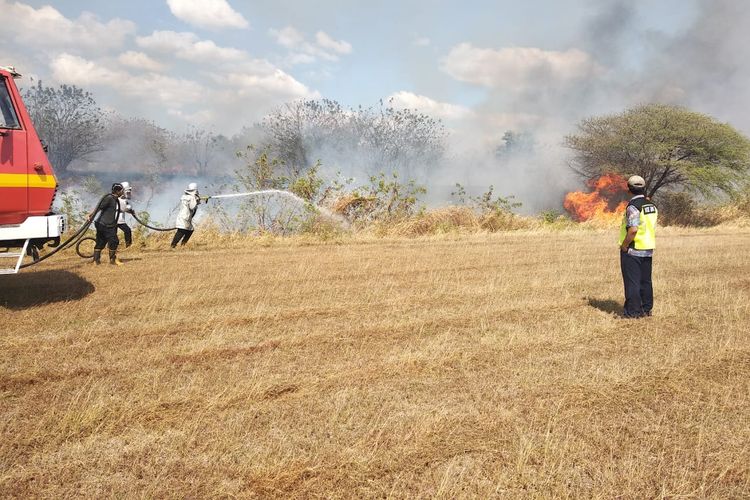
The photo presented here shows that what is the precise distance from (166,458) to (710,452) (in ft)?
11.4

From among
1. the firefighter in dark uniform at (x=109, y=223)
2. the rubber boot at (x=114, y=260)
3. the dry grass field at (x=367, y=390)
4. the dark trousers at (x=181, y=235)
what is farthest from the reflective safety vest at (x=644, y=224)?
the dark trousers at (x=181, y=235)

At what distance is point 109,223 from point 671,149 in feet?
76.4

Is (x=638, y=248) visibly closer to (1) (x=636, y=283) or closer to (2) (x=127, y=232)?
(1) (x=636, y=283)

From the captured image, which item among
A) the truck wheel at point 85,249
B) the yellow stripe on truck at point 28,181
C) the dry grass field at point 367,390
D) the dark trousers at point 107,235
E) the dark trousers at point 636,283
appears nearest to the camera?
the dry grass field at point 367,390

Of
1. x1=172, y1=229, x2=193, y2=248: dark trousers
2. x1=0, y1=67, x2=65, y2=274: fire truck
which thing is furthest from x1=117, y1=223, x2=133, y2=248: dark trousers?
x1=0, y1=67, x2=65, y2=274: fire truck

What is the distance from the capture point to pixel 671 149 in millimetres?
23562

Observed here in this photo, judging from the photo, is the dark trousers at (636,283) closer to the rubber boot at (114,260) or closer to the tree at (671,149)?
the rubber boot at (114,260)

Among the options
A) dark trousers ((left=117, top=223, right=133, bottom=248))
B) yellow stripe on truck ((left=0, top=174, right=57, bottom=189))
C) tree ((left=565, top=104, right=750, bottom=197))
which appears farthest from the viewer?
tree ((left=565, top=104, right=750, bottom=197))

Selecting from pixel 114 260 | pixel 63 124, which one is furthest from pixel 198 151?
pixel 114 260

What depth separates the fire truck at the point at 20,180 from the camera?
239 inches

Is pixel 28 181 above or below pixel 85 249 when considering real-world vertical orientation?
above

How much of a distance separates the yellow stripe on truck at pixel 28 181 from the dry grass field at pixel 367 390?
1.54 metres

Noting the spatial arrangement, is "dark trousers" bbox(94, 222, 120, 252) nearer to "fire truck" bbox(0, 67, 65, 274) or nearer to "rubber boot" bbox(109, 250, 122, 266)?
"rubber boot" bbox(109, 250, 122, 266)

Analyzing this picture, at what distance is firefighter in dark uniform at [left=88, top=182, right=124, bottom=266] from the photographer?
31.6ft
